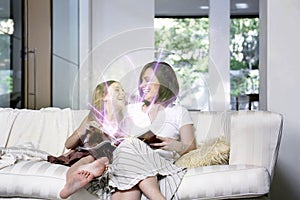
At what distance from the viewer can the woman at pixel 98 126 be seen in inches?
87.0

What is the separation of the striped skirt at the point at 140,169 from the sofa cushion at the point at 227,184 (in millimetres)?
51

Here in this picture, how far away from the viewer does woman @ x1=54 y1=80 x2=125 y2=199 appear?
2.21 m

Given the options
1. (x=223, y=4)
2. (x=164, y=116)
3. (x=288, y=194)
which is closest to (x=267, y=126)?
(x=164, y=116)

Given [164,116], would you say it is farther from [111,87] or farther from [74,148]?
[74,148]

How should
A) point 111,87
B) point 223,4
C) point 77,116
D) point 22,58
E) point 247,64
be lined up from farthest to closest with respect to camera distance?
point 247,64 < point 223,4 < point 22,58 < point 77,116 < point 111,87

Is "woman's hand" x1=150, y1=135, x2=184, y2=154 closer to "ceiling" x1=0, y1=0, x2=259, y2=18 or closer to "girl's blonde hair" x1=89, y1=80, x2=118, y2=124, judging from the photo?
"girl's blonde hair" x1=89, y1=80, x2=118, y2=124

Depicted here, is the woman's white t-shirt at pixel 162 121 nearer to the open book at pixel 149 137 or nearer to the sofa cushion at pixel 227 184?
the open book at pixel 149 137

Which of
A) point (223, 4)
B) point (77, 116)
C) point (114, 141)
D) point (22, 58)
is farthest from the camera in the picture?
point (223, 4)

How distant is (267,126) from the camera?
207 cm

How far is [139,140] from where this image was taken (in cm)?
209

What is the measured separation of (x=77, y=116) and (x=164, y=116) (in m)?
0.70

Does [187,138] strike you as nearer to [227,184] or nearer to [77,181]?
[227,184]

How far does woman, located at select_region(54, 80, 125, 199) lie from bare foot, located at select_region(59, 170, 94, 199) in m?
0.09

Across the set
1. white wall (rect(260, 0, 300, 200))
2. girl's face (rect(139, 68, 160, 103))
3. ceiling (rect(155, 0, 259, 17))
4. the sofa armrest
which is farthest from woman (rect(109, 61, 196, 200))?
ceiling (rect(155, 0, 259, 17))
